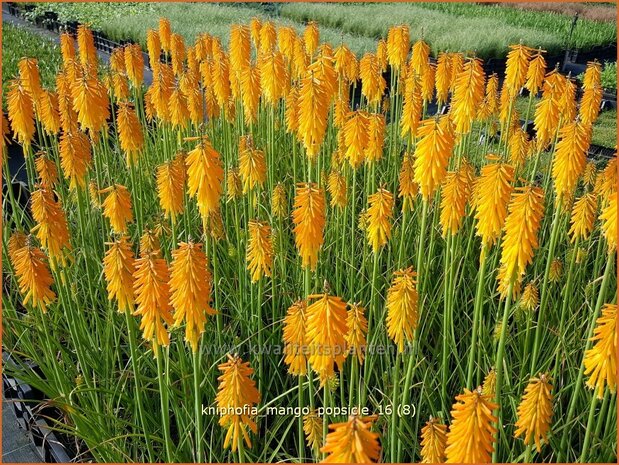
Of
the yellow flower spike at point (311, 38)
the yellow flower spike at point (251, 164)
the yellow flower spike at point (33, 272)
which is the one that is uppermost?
the yellow flower spike at point (311, 38)

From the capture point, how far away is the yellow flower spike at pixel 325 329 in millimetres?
1922

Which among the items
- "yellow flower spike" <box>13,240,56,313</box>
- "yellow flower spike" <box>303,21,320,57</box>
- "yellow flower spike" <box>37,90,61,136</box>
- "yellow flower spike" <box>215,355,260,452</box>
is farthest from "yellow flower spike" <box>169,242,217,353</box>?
"yellow flower spike" <box>303,21,320,57</box>

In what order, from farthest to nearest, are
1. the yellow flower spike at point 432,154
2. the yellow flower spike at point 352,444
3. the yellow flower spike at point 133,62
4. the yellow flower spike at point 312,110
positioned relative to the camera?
the yellow flower spike at point 133,62, the yellow flower spike at point 312,110, the yellow flower spike at point 432,154, the yellow flower spike at point 352,444

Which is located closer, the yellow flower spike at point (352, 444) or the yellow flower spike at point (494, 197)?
the yellow flower spike at point (352, 444)

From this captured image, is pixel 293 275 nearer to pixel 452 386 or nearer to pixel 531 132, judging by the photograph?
pixel 452 386

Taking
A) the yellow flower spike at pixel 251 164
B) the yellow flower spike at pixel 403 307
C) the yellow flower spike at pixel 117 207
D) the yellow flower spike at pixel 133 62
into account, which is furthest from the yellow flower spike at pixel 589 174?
the yellow flower spike at pixel 133 62

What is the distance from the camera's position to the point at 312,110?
2918 millimetres

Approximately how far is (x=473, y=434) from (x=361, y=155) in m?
1.88

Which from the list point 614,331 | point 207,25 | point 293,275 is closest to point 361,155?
point 293,275

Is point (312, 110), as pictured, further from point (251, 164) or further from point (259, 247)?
point (259, 247)

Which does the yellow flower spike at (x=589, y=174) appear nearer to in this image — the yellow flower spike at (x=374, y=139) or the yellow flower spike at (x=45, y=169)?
the yellow flower spike at (x=374, y=139)

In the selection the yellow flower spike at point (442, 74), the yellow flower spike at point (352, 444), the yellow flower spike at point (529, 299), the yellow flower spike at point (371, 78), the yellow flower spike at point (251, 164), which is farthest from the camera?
the yellow flower spike at point (442, 74)

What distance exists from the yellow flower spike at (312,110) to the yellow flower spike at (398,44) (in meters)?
1.78

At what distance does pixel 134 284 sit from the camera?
85.1 inches
